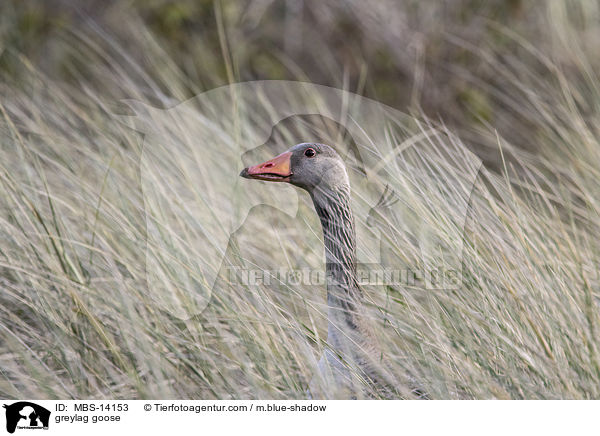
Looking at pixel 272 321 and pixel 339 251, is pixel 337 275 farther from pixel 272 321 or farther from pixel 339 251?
pixel 272 321

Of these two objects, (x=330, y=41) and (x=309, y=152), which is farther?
(x=330, y=41)

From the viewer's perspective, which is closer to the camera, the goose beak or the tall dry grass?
the tall dry grass

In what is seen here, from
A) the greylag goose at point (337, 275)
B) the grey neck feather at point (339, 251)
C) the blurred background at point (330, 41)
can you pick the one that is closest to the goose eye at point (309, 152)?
the greylag goose at point (337, 275)

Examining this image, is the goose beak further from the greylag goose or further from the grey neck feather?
the grey neck feather

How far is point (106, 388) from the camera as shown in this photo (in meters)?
2.35

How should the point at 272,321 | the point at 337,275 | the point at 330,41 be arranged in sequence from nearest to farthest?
the point at 272,321 < the point at 337,275 < the point at 330,41

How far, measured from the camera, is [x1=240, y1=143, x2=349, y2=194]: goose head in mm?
2365

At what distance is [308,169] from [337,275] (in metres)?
0.40

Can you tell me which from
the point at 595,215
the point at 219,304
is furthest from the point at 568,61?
the point at 219,304
